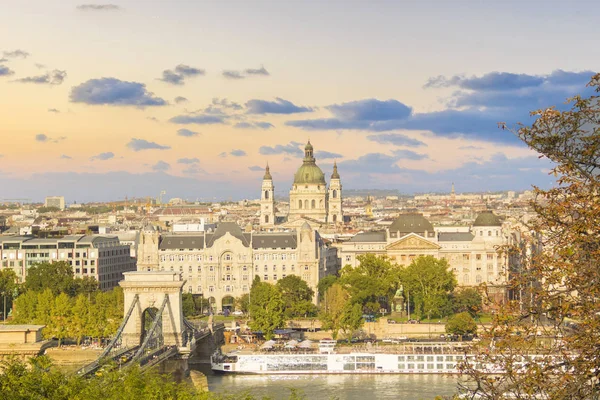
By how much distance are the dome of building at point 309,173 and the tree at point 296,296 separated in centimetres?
Answer: 5216

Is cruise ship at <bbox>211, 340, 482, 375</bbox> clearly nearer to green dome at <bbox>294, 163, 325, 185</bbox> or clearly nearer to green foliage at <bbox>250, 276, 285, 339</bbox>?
green foliage at <bbox>250, 276, 285, 339</bbox>

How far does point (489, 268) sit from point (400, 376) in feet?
116

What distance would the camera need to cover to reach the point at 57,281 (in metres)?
75.8

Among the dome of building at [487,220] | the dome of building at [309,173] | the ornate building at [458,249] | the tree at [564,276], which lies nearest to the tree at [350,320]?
the ornate building at [458,249]

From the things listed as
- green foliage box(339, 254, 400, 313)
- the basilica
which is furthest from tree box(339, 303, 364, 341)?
the basilica

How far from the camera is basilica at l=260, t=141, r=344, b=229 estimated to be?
426 ft

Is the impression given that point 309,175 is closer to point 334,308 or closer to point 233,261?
point 233,261

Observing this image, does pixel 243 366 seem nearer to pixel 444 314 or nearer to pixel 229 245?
pixel 444 314

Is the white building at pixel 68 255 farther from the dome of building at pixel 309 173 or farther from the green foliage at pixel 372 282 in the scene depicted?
the dome of building at pixel 309 173

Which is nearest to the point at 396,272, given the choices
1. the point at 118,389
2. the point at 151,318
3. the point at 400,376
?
the point at 400,376

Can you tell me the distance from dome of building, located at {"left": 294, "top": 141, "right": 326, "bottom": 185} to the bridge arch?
84675mm

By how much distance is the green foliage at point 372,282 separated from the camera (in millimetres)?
75688

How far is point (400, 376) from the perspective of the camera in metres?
56.2

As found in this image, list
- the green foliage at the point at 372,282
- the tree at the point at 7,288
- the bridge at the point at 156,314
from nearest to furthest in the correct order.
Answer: the bridge at the point at 156,314 < the tree at the point at 7,288 < the green foliage at the point at 372,282
